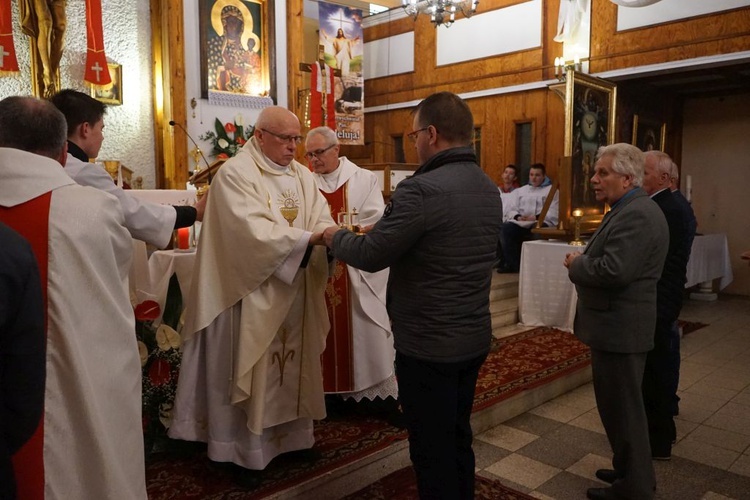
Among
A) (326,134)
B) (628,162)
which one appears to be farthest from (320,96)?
(628,162)

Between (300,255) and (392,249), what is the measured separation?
65 cm

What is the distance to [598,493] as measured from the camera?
117 inches

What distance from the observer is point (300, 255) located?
260cm

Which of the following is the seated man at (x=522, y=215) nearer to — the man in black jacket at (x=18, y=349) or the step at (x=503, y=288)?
the step at (x=503, y=288)

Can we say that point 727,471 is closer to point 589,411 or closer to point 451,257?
point 589,411

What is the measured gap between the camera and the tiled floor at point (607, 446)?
126 inches

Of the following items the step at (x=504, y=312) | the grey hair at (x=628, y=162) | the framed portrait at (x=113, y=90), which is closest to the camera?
the grey hair at (x=628, y=162)

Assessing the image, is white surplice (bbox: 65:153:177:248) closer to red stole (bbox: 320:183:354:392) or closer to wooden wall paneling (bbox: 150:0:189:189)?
red stole (bbox: 320:183:354:392)

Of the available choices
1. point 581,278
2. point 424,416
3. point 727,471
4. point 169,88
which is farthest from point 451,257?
point 169,88

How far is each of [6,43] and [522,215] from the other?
624 centimetres

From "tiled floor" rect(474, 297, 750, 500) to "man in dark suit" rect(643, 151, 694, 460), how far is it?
1.03 ft

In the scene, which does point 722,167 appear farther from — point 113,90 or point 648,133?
point 113,90

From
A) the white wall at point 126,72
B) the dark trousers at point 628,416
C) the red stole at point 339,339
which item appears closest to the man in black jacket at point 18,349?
the red stole at point 339,339

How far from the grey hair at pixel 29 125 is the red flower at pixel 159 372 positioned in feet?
5.21
